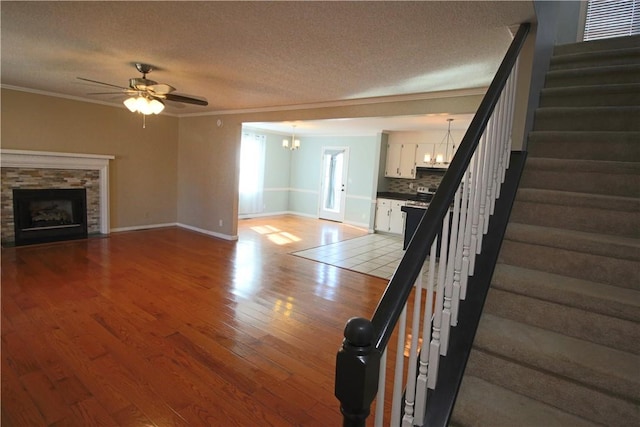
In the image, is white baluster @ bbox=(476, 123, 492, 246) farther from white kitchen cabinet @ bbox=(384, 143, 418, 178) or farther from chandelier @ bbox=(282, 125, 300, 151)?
chandelier @ bbox=(282, 125, 300, 151)

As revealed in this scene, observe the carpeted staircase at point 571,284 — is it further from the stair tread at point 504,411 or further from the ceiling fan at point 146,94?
the ceiling fan at point 146,94

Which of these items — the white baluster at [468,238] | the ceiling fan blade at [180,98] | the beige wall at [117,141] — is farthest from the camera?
the beige wall at [117,141]

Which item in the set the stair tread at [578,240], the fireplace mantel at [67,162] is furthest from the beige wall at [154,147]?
the stair tread at [578,240]

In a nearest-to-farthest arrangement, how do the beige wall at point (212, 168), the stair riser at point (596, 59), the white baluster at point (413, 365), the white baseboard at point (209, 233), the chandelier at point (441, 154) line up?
the white baluster at point (413, 365)
the stair riser at point (596, 59)
the beige wall at point (212, 168)
the white baseboard at point (209, 233)
the chandelier at point (441, 154)

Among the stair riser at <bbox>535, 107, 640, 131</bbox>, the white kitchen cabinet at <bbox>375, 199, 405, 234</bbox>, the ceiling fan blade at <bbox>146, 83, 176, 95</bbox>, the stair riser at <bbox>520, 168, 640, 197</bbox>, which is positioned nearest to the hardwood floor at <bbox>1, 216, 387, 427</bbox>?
the stair riser at <bbox>520, 168, 640, 197</bbox>

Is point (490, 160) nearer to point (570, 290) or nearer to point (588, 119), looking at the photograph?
point (570, 290)

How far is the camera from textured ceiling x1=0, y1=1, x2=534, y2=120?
2203 mm

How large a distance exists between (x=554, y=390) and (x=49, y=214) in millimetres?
7061

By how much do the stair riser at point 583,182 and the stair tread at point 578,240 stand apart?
351 millimetres

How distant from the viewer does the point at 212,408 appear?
6.76ft

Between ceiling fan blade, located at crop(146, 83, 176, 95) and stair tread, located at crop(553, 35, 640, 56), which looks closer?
stair tread, located at crop(553, 35, 640, 56)

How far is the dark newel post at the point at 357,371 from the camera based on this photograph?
2.64 ft

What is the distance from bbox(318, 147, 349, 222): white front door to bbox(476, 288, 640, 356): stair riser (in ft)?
25.0

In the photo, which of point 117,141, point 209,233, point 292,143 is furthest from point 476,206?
point 292,143
